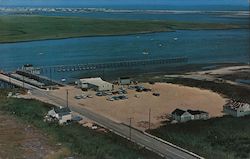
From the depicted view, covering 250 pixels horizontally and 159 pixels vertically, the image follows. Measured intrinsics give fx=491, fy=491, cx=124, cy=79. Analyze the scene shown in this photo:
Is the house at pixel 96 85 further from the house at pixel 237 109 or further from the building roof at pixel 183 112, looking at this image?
the house at pixel 237 109

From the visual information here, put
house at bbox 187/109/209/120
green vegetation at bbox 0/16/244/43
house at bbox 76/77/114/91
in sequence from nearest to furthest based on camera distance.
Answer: house at bbox 187/109/209/120 → house at bbox 76/77/114/91 → green vegetation at bbox 0/16/244/43

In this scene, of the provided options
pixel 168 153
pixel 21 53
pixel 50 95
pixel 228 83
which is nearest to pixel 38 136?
pixel 168 153

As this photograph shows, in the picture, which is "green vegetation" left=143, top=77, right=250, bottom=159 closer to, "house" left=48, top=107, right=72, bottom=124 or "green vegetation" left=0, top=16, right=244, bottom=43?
"house" left=48, top=107, right=72, bottom=124

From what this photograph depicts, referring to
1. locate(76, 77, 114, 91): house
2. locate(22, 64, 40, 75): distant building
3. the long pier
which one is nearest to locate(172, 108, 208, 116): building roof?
locate(76, 77, 114, 91): house

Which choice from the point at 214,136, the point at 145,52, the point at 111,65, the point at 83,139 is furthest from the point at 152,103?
the point at 145,52

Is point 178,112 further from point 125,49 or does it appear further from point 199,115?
point 125,49

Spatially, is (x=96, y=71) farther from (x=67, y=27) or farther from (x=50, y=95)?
(x=67, y=27)
